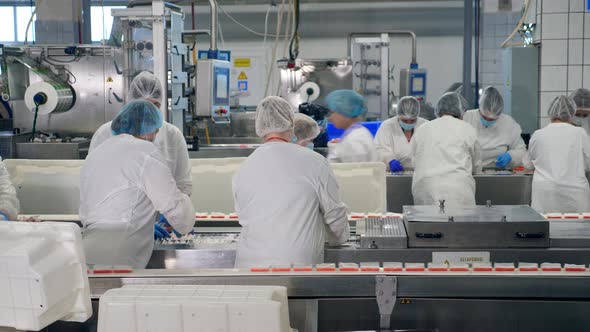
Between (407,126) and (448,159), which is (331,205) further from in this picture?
(407,126)

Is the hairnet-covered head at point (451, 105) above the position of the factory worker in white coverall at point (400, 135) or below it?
above

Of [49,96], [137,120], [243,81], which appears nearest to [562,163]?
[137,120]

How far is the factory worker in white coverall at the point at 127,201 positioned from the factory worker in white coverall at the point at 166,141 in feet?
2.31

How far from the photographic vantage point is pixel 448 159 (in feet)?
13.7

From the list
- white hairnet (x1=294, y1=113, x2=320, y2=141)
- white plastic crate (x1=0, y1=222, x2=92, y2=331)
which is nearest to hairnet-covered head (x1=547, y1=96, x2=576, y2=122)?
white hairnet (x1=294, y1=113, x2=320, y2=141)

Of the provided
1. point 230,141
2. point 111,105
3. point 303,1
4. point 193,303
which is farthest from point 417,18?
point 193,303

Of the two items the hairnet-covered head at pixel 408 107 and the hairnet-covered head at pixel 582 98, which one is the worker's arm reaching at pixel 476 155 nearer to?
the hairnet-covered head at pixel 408 107

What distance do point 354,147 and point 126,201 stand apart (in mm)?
1380

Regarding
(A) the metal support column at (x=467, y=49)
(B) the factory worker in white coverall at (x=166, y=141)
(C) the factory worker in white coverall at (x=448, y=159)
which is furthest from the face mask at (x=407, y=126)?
(A) the metal support column at (x=467, y=49)

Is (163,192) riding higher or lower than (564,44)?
lower

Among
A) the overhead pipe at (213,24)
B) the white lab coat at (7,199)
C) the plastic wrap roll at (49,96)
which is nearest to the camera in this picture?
the white lab coat at (7,199)

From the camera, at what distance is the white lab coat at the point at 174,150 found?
11.8 feet

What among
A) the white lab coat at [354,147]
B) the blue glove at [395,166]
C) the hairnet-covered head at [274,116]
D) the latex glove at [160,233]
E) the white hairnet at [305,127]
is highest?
the hairnet-covered head at [274,116]

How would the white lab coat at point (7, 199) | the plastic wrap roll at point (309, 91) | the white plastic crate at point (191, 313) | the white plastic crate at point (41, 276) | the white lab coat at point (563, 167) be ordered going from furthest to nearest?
the plastic wrap roll at point (309, 91) → the white lab coat at point (563, 167) → the white lab coat at point (7, 199) → the white plastic crate at point (191, 313) → the white plastic crate at point (41, 276)
